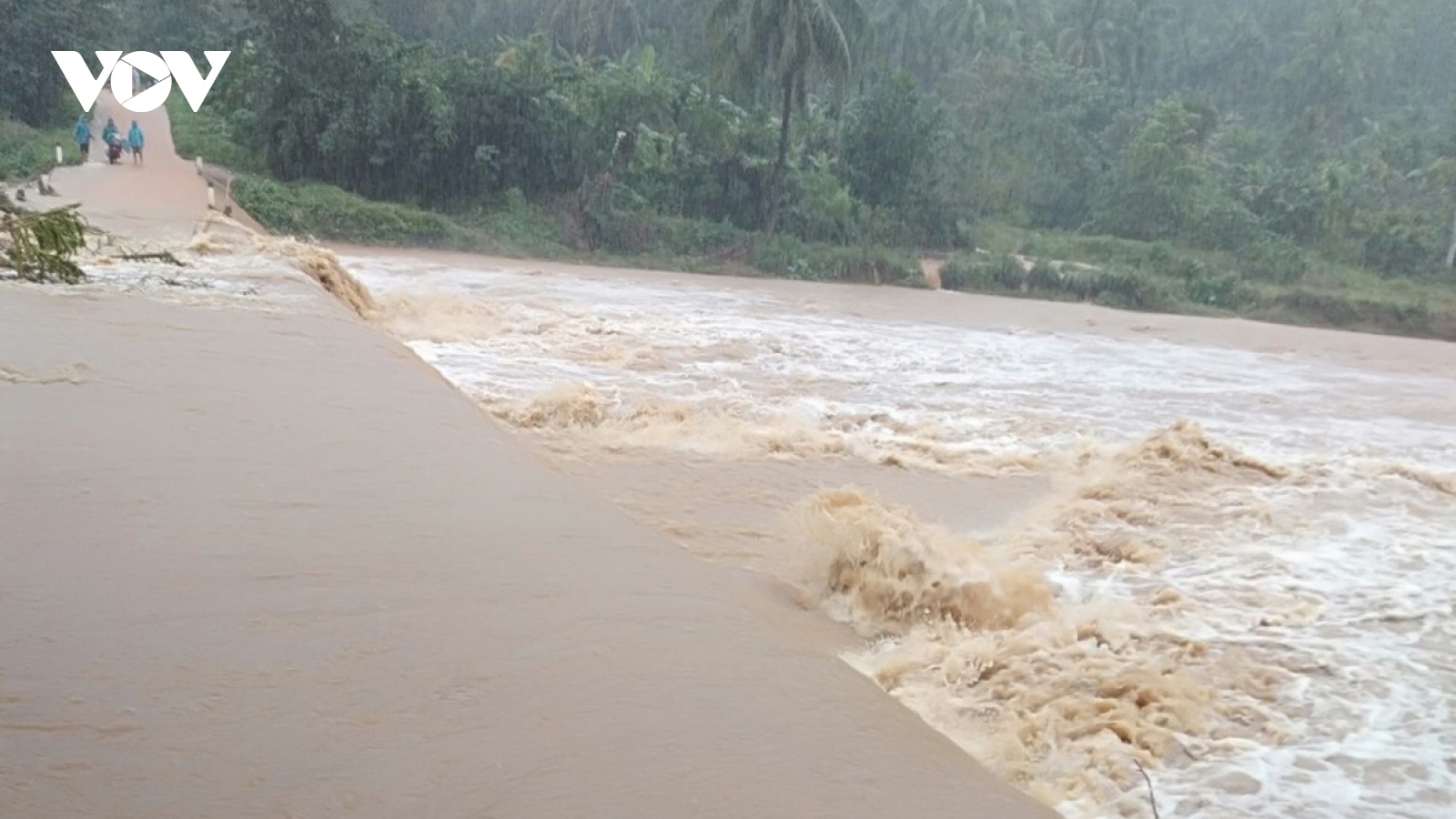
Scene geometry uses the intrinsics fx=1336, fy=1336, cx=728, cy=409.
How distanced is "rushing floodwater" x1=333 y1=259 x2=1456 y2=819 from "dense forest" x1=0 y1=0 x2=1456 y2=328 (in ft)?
39.6

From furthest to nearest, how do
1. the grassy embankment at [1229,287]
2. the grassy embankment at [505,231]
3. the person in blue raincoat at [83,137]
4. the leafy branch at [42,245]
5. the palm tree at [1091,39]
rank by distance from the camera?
the palm tree at [1091,39], the grassy embankment at [1229,287], the grassy embankment at [505,231], the person in blue raincoat at [83,137], the leafy branch at [42,245]

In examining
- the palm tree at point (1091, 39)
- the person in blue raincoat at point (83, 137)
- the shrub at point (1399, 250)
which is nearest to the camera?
the person in blue raincoat at point (83, 137)

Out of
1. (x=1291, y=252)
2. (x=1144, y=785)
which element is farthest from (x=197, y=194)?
(x=1291, y=252)

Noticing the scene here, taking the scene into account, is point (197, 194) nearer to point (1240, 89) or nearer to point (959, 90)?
point (959, 90)

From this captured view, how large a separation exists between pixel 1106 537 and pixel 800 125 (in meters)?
25.6

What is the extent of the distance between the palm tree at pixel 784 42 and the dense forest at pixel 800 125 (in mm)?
56

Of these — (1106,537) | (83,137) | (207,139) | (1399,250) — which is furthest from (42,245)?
(1399,250)

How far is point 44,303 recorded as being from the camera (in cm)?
989

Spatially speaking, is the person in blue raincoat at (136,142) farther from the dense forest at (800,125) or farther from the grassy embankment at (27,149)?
the dense forest at (800,125)

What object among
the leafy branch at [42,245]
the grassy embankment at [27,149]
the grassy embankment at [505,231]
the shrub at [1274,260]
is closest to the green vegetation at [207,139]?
the grassy embankment at [505,231]

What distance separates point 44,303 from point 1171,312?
2220cm

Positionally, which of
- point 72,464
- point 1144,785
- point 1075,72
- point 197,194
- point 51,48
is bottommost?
point 1144,785

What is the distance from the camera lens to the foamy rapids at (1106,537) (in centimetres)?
489

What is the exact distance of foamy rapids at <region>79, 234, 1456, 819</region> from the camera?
4895 mm
